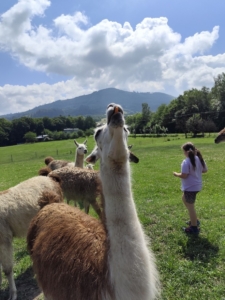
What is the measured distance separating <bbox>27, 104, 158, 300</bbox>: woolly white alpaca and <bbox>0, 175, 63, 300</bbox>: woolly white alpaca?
1.40 metres

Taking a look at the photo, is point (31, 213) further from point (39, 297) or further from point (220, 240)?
point (220, 240)

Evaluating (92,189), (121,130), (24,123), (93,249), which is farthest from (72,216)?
(24,123)

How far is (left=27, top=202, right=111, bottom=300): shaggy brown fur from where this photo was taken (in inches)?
82.5

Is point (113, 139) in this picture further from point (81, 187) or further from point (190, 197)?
point (81, 187)

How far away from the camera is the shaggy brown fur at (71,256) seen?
210cm

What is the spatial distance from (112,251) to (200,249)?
9.43 feet

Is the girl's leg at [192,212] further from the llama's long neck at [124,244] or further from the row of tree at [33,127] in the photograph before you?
the row of tree at [33,127]

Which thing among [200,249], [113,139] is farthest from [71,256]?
[200,249]

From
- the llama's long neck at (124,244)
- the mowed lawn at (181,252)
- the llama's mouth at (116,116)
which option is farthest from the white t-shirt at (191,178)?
the llama's mouth at (116,116)

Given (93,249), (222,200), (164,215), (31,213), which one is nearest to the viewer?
(93,249)

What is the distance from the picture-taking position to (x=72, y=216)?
303 cm

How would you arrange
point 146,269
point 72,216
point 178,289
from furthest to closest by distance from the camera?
point 178,289, point 72,216, point 146,269

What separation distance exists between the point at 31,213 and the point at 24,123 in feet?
273

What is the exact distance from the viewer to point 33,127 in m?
86.0
